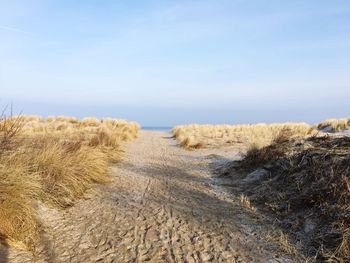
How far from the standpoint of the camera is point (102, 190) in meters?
7.68

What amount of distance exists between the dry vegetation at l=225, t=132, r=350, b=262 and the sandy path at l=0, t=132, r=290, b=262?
0.54 m

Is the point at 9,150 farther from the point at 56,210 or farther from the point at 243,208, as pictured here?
the point at 243,208

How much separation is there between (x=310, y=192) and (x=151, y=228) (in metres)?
2.54

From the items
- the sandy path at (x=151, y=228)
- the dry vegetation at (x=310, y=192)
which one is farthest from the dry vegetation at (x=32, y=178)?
the dry vegetation at (x=310, y=192)

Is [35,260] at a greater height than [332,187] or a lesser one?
lesser

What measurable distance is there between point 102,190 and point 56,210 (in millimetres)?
1715

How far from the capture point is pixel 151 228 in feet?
17.7

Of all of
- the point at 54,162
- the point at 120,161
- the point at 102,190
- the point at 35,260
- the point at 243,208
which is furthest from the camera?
the point at 120,161

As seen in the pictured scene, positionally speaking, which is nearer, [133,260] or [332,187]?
[133,260]

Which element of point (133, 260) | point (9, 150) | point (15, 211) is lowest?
point (133, 260)

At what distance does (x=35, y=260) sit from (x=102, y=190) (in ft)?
11.3

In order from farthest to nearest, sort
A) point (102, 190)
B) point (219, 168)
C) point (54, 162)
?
point (219, 168) → point (102, 190) → point (54, 162)

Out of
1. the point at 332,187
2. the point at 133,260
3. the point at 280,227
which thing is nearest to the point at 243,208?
the point at 280,227

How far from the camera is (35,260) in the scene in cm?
423
